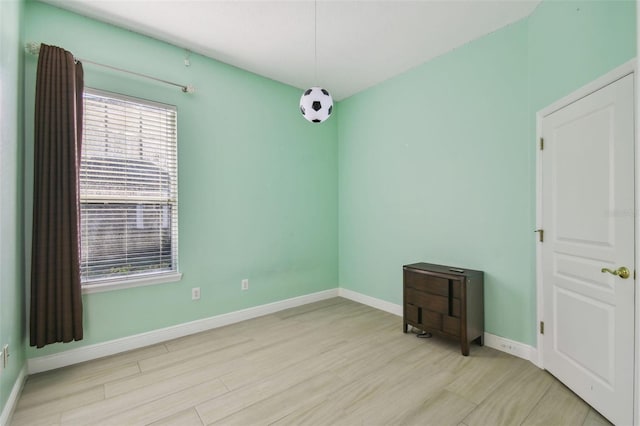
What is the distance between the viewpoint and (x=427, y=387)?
7.07ft

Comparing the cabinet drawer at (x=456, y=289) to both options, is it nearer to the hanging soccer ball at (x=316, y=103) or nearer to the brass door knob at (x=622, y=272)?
the brass door knob at (x=622, y=272)

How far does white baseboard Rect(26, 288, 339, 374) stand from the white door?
2840 mm

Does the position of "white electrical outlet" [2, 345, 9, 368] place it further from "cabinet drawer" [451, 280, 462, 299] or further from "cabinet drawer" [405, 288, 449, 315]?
"cabinet drawer" [451, 280, 462, 299]

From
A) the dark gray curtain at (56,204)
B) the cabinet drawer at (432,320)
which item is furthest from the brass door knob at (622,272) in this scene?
the dark gray curtain at (56,204)

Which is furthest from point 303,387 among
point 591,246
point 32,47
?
point 32,47

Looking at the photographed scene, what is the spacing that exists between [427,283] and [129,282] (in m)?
2.87

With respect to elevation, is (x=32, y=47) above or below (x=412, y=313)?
above

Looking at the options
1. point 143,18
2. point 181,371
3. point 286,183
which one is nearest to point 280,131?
point 286,183

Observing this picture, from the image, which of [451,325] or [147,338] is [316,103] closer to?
[451,325]

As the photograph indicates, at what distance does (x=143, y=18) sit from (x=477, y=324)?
414 centimetres

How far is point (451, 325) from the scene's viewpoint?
2729 millimetres

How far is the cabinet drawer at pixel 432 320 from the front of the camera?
2.83 metres

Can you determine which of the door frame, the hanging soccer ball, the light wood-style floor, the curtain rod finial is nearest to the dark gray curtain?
the curtain rod finial

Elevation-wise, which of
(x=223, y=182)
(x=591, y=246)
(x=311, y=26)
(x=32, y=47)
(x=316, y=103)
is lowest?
(x=591, y=246)
